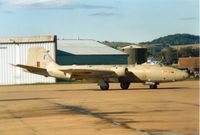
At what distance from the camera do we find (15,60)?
5784 centimetres

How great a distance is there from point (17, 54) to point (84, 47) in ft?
68.4

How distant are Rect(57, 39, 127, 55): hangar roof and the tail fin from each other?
29199 millimetres

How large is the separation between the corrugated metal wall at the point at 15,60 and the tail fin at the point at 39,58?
15.9 meters

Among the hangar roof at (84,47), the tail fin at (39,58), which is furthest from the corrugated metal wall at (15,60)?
the tail fin at (39,58)

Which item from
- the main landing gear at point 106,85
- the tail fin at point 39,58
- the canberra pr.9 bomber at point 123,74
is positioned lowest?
the main landing gear at point 106,85

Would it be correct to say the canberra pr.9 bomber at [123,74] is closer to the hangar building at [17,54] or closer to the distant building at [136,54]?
the hangar building at [17,54]

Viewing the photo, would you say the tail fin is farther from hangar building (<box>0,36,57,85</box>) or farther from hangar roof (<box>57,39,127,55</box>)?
hangar roof (<box>57,39,127,55</box>)

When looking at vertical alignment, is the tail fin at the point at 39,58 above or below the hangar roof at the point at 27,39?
below

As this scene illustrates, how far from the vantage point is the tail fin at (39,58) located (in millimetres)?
40281

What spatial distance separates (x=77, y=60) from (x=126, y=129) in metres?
56.9

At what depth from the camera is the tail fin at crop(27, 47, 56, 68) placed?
132 ft

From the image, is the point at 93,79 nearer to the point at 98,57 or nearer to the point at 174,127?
the point at 174,127

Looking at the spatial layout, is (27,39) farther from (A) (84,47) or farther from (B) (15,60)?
(A) (84,47)

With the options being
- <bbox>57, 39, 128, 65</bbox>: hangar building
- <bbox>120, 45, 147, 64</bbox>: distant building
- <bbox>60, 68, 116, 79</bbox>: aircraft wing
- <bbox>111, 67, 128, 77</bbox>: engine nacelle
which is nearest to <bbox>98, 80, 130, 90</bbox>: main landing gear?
<bbox>60, 68, 116, 79</bbox>: aircraft wing
